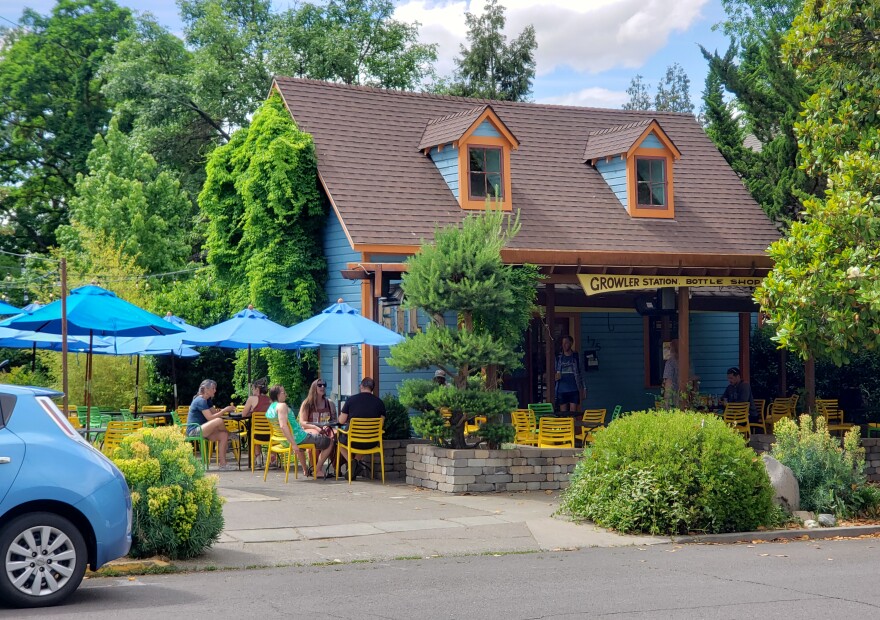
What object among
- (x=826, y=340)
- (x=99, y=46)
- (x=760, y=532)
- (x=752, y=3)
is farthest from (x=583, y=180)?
(x=99, y=46)

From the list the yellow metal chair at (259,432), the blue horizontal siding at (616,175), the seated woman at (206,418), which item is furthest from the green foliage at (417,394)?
the blue horizontal siding at (616,175)

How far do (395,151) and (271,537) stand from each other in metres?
12.4

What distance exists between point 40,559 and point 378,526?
463 cm

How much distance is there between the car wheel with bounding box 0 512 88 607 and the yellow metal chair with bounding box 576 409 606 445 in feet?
35.0

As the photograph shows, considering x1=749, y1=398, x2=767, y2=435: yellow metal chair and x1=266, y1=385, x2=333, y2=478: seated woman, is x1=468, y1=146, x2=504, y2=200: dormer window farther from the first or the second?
x1=266, y1=385, x2=333, y2=478: seated woman

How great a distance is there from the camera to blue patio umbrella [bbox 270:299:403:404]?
51.8 ft

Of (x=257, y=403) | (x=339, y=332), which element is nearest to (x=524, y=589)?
(x=339, y=332)

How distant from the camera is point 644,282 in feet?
59.3

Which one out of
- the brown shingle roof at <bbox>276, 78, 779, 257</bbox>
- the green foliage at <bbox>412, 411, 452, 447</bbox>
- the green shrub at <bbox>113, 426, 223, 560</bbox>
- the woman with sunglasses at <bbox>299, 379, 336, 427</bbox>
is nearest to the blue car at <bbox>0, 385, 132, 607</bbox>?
the green shrub at <bbox>113, 426, 223, 560</bbox>

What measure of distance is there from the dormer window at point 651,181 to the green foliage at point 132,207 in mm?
16365

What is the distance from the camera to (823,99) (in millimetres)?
15844

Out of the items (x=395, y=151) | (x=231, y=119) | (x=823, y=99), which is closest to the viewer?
(x=823, y=99)

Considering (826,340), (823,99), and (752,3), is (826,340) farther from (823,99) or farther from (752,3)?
(752,3)

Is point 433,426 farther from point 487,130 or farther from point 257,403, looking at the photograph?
point 487,130
